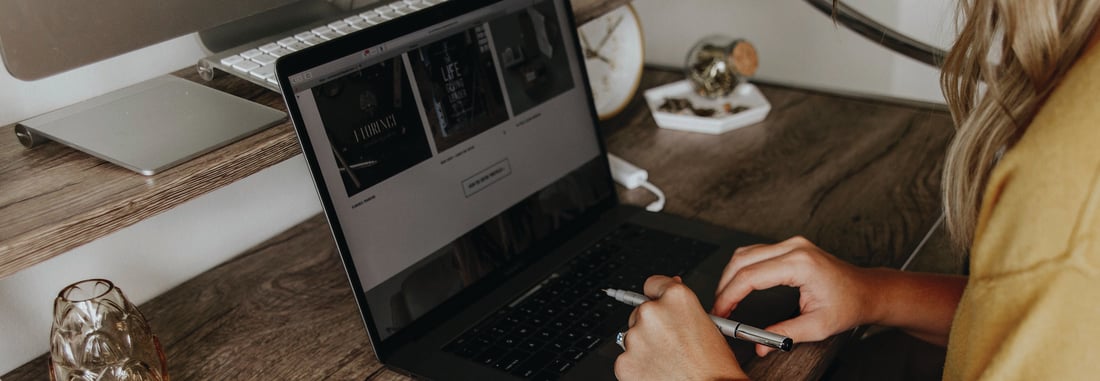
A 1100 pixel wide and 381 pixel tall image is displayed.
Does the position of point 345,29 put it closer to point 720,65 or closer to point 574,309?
point 574,309

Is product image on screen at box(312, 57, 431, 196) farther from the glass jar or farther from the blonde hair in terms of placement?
the glass jar

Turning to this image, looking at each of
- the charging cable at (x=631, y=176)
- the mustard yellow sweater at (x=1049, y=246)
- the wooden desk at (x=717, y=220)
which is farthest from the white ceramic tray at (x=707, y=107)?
the mustard yellow sweater at (x=1049, y=246)

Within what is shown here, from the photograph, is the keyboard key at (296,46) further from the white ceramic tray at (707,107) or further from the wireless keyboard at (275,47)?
the white ceramic tray at (707,107)

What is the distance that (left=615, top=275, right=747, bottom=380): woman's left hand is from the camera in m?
0.84

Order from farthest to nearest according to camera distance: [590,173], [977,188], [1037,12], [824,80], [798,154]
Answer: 1. [824,80]
2. [798,154]
3. [590,173]
4. [977,188]
5. [1037,12]

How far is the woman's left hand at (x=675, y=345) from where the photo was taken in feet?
2.74

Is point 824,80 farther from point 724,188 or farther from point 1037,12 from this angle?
point 1037,12

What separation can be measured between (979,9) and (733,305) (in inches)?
14.8

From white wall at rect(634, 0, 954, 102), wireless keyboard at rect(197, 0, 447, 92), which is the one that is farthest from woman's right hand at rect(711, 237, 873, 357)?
white wall at rect(634, 0, 954, 102)

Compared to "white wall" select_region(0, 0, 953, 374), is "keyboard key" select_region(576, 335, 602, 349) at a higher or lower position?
lower

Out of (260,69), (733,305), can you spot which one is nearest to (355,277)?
(260,69)

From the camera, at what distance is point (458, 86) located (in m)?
1.02

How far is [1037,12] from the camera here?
65cm

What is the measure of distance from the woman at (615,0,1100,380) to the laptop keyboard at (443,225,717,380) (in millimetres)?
83
